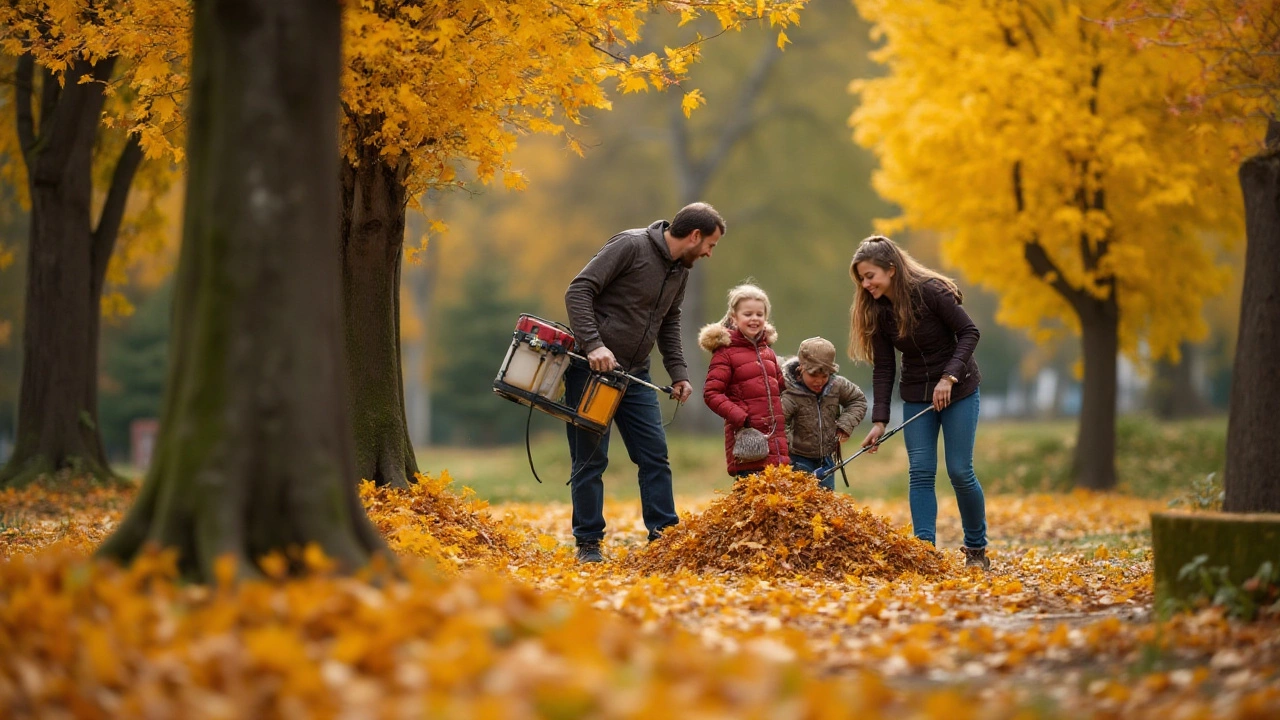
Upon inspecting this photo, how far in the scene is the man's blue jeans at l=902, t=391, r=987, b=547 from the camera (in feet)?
22.2

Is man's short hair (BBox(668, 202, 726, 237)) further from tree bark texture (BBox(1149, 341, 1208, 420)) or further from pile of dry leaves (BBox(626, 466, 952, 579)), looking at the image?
tree bark texture (BBox(1149, 341, 1208, 420))

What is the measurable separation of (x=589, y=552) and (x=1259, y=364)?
174 inches

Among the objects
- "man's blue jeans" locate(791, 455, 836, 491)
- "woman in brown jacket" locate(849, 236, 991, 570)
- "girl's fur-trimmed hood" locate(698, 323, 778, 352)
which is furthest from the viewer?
"man's blue jeans" locate(791, 455, 836, 491)

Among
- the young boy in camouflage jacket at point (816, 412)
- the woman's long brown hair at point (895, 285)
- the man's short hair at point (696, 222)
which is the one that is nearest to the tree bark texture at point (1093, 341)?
the young boy in camouflage jacket at point (816, 412)

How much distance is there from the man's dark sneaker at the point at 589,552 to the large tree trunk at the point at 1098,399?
8751mm

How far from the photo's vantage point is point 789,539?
247 inches

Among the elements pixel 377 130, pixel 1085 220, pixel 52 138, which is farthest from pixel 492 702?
pixel 1085 220

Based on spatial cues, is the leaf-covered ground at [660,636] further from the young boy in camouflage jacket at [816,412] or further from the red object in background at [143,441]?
the red object in background at [143,441]

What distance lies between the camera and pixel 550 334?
660 cm

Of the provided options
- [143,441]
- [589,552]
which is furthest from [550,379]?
[143,441]

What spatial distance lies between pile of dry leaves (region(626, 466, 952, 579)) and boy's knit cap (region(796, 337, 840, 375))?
4.20 feet

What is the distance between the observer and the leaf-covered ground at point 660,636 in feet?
9.39

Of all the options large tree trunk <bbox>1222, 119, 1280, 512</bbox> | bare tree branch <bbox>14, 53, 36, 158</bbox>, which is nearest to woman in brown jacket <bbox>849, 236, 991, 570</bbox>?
large tree trunk <bbox>1222, 119, 1280, 512</bbox>

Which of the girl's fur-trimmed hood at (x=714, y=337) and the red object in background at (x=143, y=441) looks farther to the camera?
the red object in background at (x=143, y=441)
